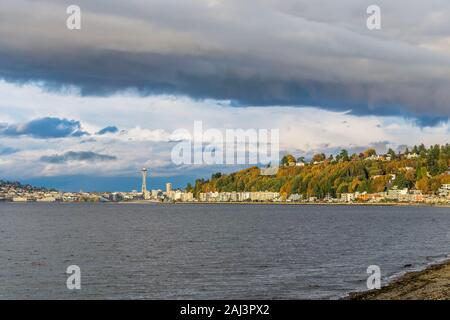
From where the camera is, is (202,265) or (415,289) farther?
(202,265)

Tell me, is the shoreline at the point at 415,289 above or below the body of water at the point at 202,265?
above

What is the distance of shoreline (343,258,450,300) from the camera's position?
36.7 m

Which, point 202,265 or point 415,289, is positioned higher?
point 415,289

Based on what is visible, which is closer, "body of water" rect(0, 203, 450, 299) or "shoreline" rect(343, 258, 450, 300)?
"shoreline" rect(343, 258, 450, 300)

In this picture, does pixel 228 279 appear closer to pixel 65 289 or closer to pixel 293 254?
pixel 65 289

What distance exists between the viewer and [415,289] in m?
40.4

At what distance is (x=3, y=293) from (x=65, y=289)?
443 cm

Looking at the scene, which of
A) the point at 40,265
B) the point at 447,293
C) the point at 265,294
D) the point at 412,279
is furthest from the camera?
the point at 40,265

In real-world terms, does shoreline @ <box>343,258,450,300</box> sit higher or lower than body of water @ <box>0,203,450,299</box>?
higher

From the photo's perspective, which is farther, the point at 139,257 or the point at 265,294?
the point at 139,257

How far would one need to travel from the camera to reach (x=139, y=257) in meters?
68.2

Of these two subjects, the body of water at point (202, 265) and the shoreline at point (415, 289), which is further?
the body of water at point (202, 265)

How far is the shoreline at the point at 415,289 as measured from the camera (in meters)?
36.7
